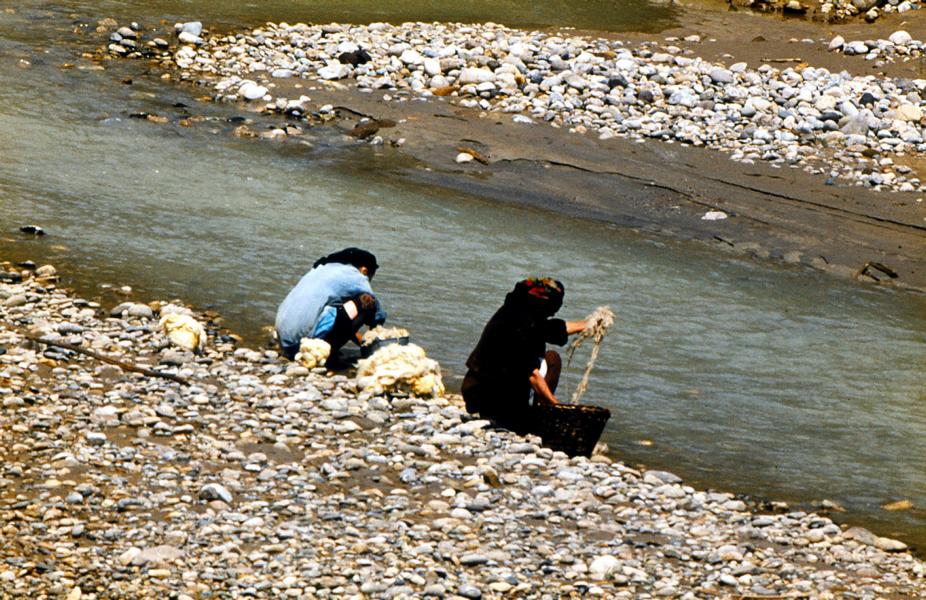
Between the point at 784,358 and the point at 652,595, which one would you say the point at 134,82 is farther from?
the point at 652,595

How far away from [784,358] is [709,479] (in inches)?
126

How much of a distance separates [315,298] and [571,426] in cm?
253

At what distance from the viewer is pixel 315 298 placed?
9.98m

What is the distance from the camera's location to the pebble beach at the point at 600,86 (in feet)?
58.1

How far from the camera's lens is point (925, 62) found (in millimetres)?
21297

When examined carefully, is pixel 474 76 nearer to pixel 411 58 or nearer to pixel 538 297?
pixel 411 58

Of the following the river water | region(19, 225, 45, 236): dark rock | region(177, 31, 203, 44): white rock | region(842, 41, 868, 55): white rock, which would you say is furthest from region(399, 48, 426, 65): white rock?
region(19, 225, 45, 236): dark rock

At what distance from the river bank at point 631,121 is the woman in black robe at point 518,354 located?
6.99 meters

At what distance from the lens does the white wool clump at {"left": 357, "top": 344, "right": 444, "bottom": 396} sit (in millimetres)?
9352

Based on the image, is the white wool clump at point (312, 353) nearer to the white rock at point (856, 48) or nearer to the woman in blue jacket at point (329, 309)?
the woman in blue jacket at point (329, 309)

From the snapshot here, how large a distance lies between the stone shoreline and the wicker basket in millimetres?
116

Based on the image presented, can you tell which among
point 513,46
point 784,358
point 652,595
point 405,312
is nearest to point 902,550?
point 652,595

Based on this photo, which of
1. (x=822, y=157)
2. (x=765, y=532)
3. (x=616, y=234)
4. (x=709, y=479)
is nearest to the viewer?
(x=765, y=532)

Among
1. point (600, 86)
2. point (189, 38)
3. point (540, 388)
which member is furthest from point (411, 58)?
point (540, 388)
